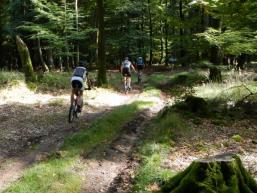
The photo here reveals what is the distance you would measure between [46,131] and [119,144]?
3.37m

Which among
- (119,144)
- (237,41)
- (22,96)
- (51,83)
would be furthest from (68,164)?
(51,83)

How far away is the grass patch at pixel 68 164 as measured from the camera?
8.82 meters

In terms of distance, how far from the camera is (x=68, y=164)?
Result: 10.3 m

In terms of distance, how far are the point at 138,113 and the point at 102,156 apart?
18.3 feet

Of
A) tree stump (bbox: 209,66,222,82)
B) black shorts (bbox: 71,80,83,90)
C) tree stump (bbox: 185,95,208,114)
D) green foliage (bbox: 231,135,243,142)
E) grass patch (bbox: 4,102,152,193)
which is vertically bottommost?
grass patch (bbox: 4,102,152,193)

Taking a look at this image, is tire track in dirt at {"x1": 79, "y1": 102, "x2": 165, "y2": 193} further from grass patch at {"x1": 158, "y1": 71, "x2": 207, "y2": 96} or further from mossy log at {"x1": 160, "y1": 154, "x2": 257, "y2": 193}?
grass patch at {"x1": 158, "y1": 71, "x2": 207, "y2": 96}

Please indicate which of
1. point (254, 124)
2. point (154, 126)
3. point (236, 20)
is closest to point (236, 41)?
point (236, 20)

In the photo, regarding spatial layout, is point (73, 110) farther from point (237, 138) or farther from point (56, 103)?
point (237, 138)

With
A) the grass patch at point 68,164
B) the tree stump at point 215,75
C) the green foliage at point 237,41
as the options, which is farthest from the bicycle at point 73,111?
the tree stump at point 215,75

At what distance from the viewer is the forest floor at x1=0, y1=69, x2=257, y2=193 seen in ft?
30.7

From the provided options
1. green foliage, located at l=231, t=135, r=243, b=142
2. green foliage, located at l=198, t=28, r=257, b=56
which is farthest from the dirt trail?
green foliage, located at l=198, t=28, r=257, b=56

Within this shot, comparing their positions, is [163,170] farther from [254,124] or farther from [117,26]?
[117,26]

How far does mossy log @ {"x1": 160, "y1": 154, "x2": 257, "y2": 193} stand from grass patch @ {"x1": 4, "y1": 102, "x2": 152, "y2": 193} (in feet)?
10.3

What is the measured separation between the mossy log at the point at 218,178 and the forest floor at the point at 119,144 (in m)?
1.88
